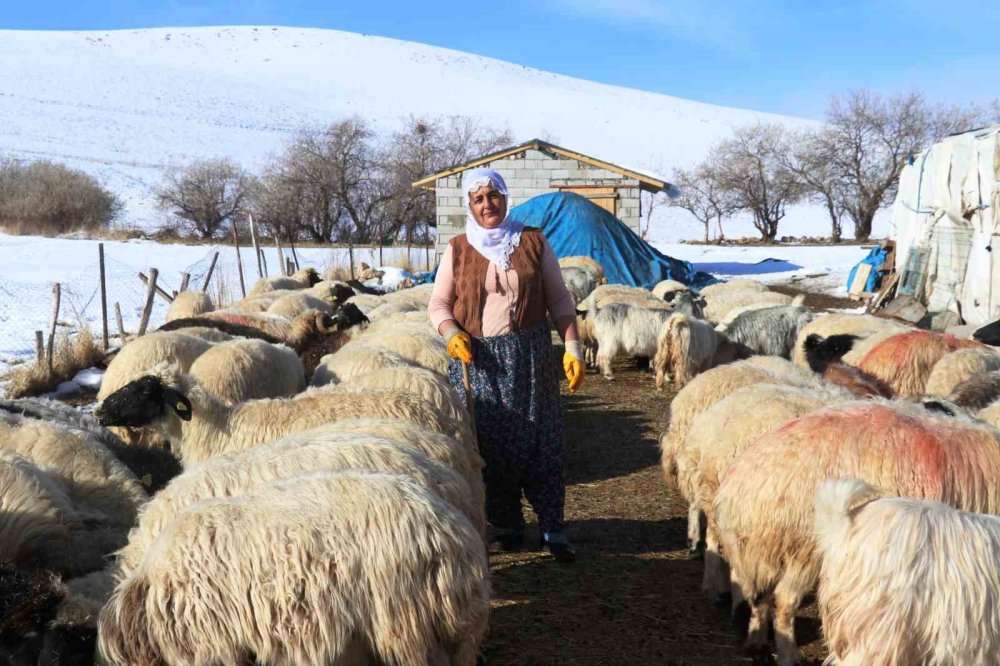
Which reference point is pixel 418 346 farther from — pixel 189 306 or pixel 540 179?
pixel 540 179

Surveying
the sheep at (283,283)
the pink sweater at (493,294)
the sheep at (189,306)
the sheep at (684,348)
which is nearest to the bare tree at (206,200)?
the sheep at (283,283)

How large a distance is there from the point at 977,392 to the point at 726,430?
87.6 inches

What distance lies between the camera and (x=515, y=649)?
4.29 metres

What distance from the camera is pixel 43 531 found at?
401cm

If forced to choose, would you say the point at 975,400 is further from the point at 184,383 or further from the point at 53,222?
the point at 53,222

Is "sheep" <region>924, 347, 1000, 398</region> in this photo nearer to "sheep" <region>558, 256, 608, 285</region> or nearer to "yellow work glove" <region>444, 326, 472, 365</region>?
"yellow work glove" <region>444, 326, 472, 365</region>

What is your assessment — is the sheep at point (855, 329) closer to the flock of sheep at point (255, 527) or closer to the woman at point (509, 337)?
the woman at point (509, 337)

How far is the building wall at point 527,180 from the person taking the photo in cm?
2270

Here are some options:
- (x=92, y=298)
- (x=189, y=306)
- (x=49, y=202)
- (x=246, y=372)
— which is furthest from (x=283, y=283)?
(x=49, y=202)

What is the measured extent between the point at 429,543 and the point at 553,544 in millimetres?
2487

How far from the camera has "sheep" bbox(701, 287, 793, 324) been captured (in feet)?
44.7

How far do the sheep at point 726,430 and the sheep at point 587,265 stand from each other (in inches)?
504

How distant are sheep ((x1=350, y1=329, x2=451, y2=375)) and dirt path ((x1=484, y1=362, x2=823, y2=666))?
4.99 ft

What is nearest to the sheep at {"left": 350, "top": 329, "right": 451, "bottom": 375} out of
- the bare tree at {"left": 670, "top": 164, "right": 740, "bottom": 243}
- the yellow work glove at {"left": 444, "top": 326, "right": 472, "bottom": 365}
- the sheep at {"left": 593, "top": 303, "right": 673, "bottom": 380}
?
the yellow work glove at {"left": 444, "top": 326, "right": 472, "bottom": 365}
